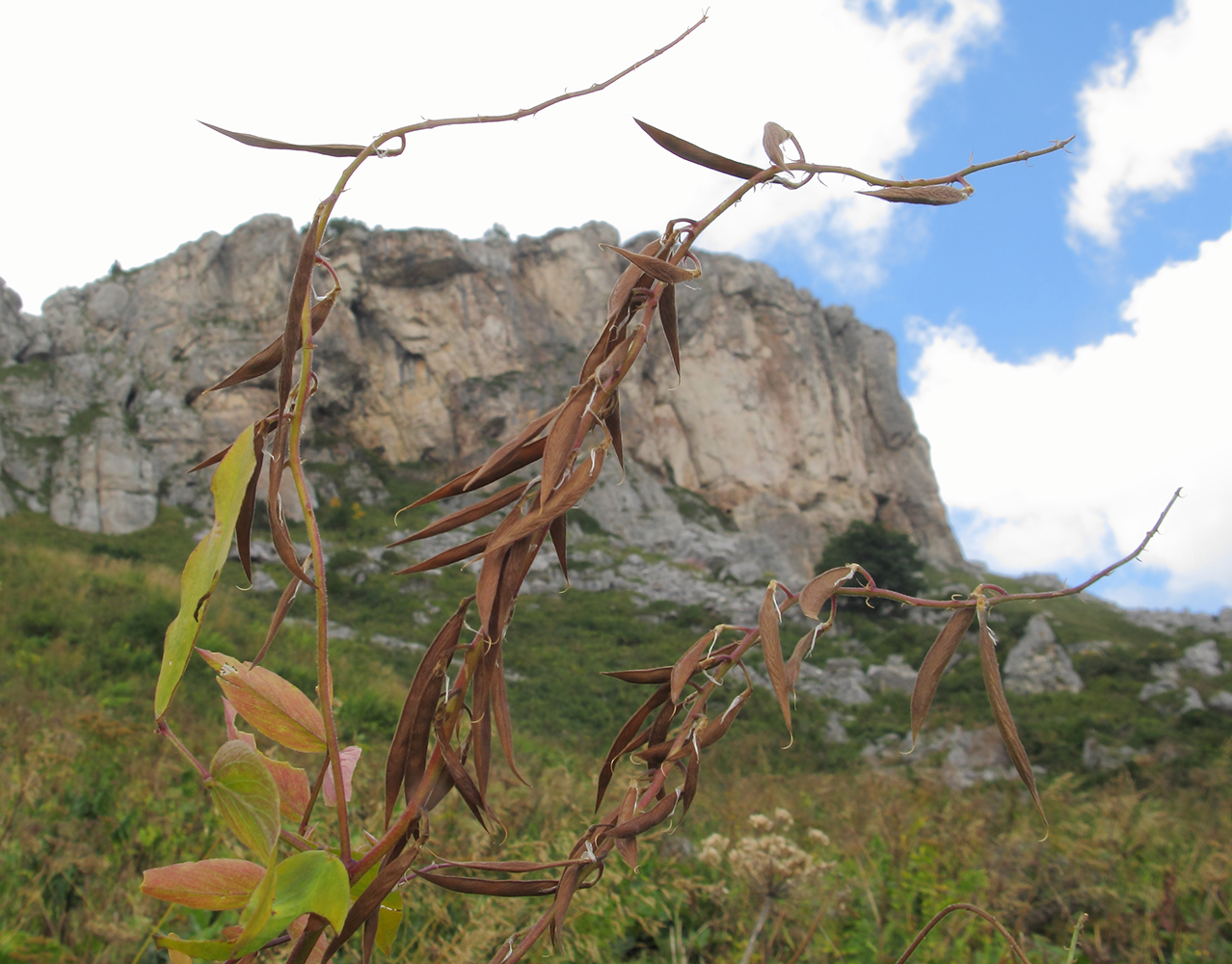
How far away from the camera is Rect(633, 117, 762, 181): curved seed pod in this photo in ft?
1.11

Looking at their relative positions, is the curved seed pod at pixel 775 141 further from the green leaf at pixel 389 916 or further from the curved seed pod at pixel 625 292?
the green leaf at pixel 389 916

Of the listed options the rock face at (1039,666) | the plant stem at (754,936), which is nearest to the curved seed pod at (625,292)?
the plant stem at (754,936)

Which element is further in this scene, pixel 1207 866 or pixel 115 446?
pixel 115 446

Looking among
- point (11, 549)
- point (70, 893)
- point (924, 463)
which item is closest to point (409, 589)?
point (11, 549)

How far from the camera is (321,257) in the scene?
0.30m

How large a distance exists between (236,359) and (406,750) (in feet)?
63.2

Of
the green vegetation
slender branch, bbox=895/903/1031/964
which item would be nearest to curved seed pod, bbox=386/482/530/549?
slender branch, bbox=895/903/1031/964

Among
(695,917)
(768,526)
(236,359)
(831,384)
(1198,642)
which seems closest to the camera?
(695,917)

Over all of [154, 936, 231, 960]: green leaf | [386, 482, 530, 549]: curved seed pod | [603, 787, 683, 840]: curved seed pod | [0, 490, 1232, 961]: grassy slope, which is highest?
[386, 482, 530, 549]: curved seed pod

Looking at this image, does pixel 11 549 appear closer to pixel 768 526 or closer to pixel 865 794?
pixel 865 794

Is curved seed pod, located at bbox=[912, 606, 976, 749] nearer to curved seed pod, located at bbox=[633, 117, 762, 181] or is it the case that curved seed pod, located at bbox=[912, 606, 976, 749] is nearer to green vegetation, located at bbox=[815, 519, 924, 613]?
curved seed pod, located at bbox=[633, 117, 762, 181]

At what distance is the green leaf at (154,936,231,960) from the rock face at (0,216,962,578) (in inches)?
609

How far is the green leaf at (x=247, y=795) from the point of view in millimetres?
256

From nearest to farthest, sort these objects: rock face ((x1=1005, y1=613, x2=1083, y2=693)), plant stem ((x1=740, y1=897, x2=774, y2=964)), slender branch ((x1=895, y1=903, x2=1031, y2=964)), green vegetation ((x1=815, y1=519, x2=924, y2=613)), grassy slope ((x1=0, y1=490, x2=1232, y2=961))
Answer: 1. slender branch ((x1=895, y1=903, x2=1031, y2=964))
2. plant stem ((x1=740, y1=897, x2=774, y2=964))
3. grassy slope ((x1=0, y1=490, x2=1232, y2=961))
4. rock face ((x1=1005, y1=613, x2=1083, y2=693))
5. green vegetation ((x1=815, y1=519, x2=924, y2=613))
